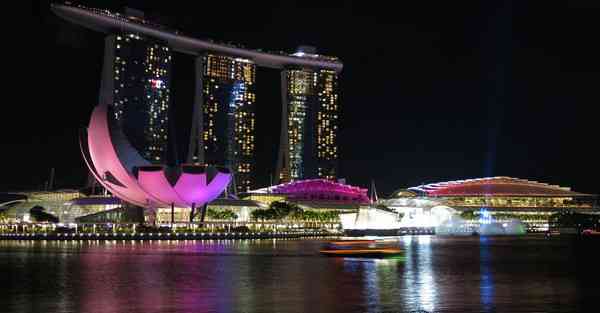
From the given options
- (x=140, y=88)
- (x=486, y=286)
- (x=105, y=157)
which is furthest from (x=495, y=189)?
(x=486, y=286)

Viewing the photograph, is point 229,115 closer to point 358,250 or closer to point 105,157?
point 105,157

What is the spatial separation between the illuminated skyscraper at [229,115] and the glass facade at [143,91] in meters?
8.90

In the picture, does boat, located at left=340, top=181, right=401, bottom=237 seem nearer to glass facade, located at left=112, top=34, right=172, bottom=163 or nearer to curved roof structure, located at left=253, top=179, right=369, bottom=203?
curved roof structure, located at left=253, top=179, right=369, bottom=203

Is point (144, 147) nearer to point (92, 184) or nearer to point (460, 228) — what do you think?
point (92, 184)

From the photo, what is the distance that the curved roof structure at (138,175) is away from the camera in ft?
259

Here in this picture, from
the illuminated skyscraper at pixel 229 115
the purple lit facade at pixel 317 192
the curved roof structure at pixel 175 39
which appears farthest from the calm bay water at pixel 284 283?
the illuminated skyscraper at pixel 229 115

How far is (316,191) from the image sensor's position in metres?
130

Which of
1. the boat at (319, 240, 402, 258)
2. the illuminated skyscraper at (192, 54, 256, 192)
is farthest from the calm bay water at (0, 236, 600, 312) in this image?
the illuminated skyscraper at (192, 54, 256, 192)

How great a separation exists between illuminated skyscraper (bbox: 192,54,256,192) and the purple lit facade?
18719 millimetres

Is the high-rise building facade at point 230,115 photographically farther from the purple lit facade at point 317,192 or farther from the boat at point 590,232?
the boat at point 590,232

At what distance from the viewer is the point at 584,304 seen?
88.1 ft

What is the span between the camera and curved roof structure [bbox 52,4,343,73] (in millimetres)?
118062

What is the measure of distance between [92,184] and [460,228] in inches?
2228

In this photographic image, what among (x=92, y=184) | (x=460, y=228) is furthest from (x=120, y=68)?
(x=460, y=228)
